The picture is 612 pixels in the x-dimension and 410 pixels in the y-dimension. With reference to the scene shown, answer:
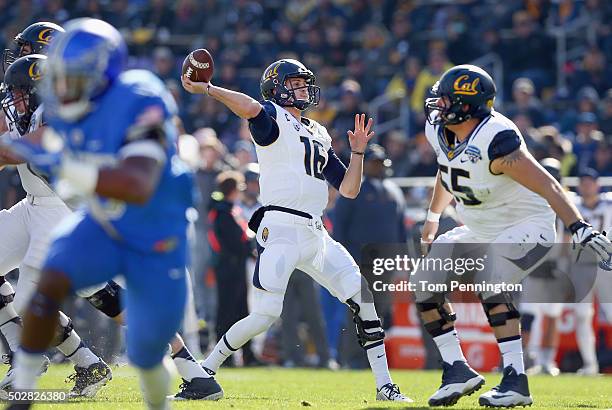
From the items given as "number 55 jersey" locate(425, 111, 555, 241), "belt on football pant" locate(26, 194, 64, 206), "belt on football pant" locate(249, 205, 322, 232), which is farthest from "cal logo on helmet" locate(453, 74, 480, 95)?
"belt on football pant" locate(26, 194, 64, 206)

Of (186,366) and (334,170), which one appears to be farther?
(334,170)

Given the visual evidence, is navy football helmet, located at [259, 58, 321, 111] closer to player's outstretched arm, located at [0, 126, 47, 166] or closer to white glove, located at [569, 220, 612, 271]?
player's outstretched arm, located at [0, 126, 47, 166]

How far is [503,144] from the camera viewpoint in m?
6.95

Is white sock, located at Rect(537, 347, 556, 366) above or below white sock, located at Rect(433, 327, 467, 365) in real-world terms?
below

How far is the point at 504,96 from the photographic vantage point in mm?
16969

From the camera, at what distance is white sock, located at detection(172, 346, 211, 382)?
7668mm

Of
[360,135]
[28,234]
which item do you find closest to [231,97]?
[360,135]

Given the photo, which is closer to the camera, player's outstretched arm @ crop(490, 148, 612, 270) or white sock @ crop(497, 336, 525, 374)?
player's outstretched arm @ crop(490, 148, 612, 270)

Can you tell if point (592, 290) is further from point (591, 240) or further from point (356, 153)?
point (591, 240)

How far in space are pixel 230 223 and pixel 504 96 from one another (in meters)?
6.16

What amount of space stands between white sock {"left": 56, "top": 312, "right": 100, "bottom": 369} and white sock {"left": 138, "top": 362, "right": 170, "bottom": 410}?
2.45 m

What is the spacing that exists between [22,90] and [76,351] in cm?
180

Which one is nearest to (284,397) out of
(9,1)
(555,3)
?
(555,3)

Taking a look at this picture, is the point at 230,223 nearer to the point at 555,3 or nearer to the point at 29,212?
the point at 29,212
